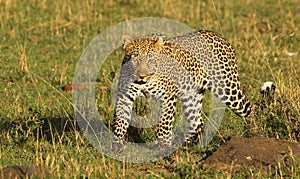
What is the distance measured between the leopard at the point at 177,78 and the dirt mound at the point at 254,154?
1.27 metres

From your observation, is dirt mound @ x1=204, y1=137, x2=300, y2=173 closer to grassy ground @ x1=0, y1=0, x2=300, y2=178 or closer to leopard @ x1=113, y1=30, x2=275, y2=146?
grassy ground @ x1=0, y1=0, x2=300, y2=178

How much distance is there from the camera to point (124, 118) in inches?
397

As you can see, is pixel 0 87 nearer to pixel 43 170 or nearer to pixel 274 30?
pixel 43 170

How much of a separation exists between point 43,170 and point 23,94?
4.94m

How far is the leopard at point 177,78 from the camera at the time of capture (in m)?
9.94

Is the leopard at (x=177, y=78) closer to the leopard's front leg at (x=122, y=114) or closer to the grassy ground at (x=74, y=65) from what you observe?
the leopard's front leg at (x=122, y=114)

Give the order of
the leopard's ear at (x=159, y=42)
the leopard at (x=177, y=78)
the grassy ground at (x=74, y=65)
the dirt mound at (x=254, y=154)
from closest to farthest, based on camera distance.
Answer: the dirt mound at (x=254, y=154) < the grassy ground at (x=74, y=65) < the leopard at (x=177, y=78) < the leopard's ear at (x=159, y=42)

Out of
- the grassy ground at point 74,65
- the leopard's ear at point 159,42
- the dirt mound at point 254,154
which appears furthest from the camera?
the leopard's ear at point 159,42

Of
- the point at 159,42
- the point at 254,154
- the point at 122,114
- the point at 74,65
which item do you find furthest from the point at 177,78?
the point at 74,65

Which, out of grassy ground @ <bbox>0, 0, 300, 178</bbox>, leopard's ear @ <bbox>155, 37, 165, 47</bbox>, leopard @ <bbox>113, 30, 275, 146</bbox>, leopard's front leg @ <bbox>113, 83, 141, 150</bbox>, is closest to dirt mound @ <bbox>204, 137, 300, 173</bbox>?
grassy ground @ <bbox>0, 0, 300, 178</bbox>

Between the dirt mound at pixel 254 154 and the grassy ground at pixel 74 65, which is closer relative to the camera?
the dirt mound at pixel 254 154

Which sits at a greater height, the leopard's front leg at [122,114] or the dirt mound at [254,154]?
the leopard's front leg at [122,114]

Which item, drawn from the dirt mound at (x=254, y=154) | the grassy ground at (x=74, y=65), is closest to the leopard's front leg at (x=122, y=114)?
the grassy ground at (x=74, y=65)

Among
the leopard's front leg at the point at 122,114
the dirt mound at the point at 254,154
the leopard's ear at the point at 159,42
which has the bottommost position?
the dirt mound at the point at 254,154
